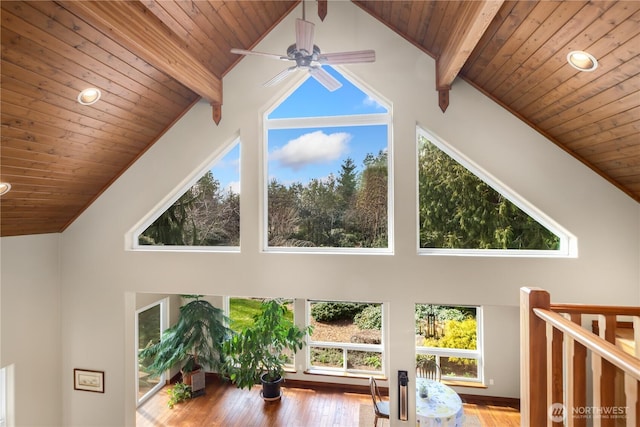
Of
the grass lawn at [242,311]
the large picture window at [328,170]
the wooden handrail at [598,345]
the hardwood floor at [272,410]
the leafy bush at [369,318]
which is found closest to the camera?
the wooden handrail at [598,345]

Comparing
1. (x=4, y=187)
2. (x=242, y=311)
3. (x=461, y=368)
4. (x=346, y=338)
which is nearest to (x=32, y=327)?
(x=4, y=187)

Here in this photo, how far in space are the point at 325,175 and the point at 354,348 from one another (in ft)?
11.6

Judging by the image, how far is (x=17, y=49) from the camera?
6.91 feet

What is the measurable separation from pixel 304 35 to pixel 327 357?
5362 millimetres

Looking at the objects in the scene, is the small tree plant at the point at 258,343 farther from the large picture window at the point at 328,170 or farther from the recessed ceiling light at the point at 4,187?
the recessed ceiling light at the point at 4,187

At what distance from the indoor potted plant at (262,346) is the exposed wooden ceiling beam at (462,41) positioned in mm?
3838

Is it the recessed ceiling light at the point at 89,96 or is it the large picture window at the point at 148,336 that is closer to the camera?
the recessed ceiling light at the point at 89,96

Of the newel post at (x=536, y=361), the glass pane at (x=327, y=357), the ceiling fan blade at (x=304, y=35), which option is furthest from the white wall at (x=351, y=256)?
the glass pane at (x=327, y=357)

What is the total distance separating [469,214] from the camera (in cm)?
346

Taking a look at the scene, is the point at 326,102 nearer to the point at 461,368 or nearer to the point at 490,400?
the point at 461,368

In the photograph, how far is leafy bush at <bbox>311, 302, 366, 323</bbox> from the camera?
5742mm

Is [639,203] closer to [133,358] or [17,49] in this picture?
[17,49]

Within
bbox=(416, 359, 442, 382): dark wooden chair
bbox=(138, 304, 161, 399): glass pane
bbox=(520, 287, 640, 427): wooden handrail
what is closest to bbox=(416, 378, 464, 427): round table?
bbox=(416, 359, 442, 382): dark wooden chair

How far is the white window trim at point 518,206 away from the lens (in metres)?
3.22
